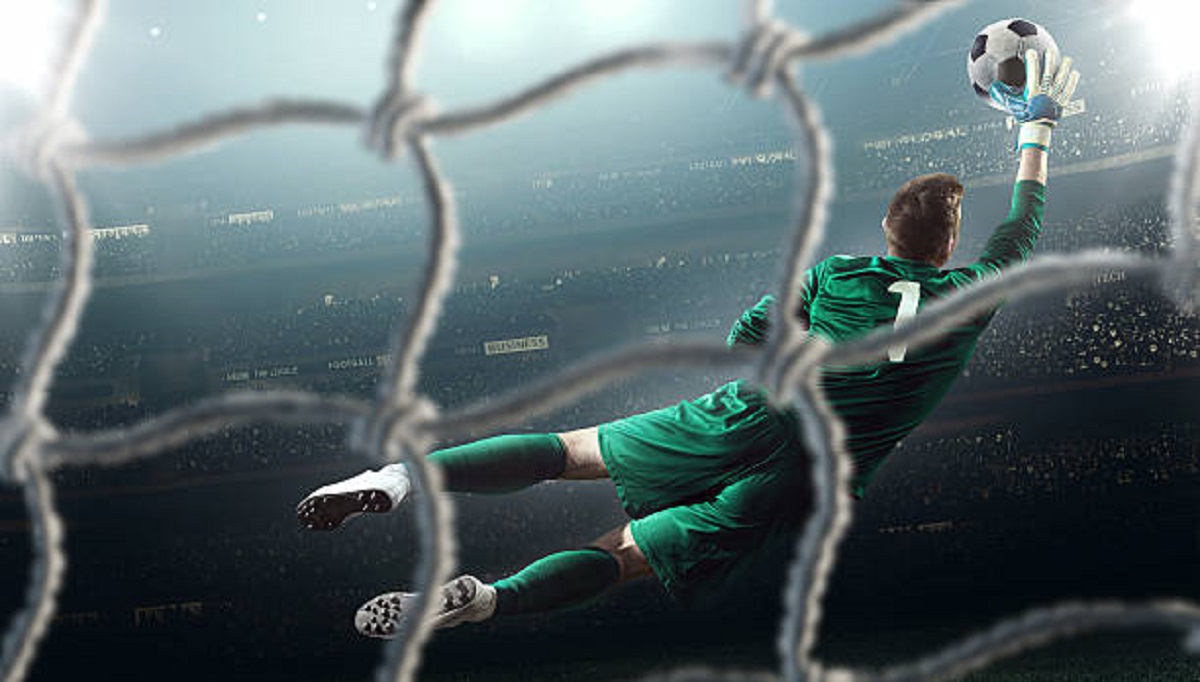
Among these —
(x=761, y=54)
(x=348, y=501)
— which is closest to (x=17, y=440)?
(x=761, y=54)

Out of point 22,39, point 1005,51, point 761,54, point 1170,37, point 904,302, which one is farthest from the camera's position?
point 1170,37

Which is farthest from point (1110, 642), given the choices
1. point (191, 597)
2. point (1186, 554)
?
point (191, 597)

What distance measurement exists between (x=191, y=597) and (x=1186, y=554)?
→ 1.67 m

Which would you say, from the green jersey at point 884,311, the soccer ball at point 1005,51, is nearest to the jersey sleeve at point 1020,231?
the green jersey at point 884,311

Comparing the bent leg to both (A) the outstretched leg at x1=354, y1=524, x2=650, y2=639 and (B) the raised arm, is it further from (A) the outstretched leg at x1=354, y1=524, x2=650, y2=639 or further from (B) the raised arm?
(B) the raised arm

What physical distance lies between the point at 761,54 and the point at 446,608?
0.83 meters

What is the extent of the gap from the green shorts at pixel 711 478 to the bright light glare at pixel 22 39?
96 centimetres

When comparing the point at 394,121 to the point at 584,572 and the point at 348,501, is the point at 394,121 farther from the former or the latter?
the point at 584,572

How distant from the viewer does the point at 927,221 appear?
108 cm

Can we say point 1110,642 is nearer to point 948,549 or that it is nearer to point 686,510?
point 948,549

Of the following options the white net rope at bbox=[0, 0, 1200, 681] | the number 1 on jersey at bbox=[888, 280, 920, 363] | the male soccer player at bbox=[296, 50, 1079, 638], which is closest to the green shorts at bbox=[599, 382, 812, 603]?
the male soccer player at bbox=[296, 50, 1079, 638]

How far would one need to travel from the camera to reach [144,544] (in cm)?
151

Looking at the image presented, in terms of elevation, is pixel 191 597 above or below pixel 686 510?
below

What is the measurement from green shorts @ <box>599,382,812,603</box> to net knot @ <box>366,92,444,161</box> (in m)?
0.70
